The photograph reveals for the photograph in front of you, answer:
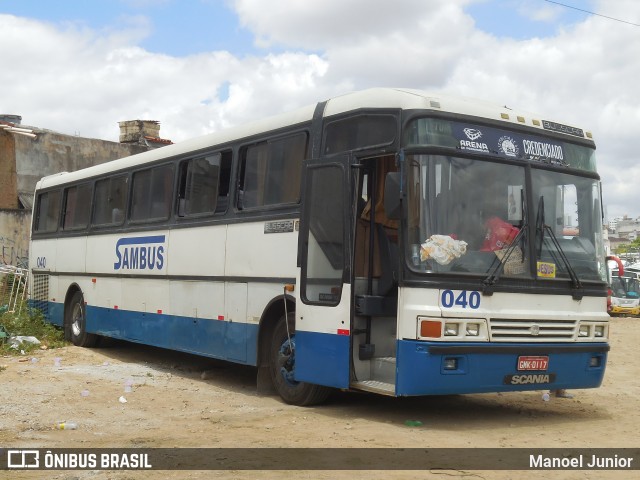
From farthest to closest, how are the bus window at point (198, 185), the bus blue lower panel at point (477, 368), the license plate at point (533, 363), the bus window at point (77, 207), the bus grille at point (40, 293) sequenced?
the bus grille at point (40, 293)
the bus window at point (77, 207)
the bus window at point (198, 185)
the license plate at point (533, 363)
the bus blue lower panel at point (477, 368)

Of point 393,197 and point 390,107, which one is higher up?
point 390,107

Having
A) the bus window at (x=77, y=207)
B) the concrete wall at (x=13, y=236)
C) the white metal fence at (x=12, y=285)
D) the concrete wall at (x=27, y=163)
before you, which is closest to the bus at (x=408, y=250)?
the bus window at (x=77, y=207)

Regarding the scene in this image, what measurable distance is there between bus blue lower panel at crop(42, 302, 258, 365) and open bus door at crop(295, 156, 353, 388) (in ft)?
4.61

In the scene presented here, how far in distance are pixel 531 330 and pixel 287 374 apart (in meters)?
2.80

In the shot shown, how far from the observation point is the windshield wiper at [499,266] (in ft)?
27.2

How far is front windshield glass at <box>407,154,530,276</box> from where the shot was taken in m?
8.20

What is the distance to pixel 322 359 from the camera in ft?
29.7

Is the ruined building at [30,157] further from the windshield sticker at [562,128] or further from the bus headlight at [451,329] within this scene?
the bus headlight at [451,329]

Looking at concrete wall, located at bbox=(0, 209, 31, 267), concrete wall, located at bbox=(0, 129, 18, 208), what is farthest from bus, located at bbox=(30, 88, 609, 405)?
concrete wall, located at bbox=(0, 129, 18, 208)

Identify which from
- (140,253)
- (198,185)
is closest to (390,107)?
(198,185)

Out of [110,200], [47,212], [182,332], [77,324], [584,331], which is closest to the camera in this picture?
[584,331]

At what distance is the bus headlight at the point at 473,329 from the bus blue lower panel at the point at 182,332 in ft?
10.2

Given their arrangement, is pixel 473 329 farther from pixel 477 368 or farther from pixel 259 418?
pixel 259 418

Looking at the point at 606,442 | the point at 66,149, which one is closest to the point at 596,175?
the point at 606,442
